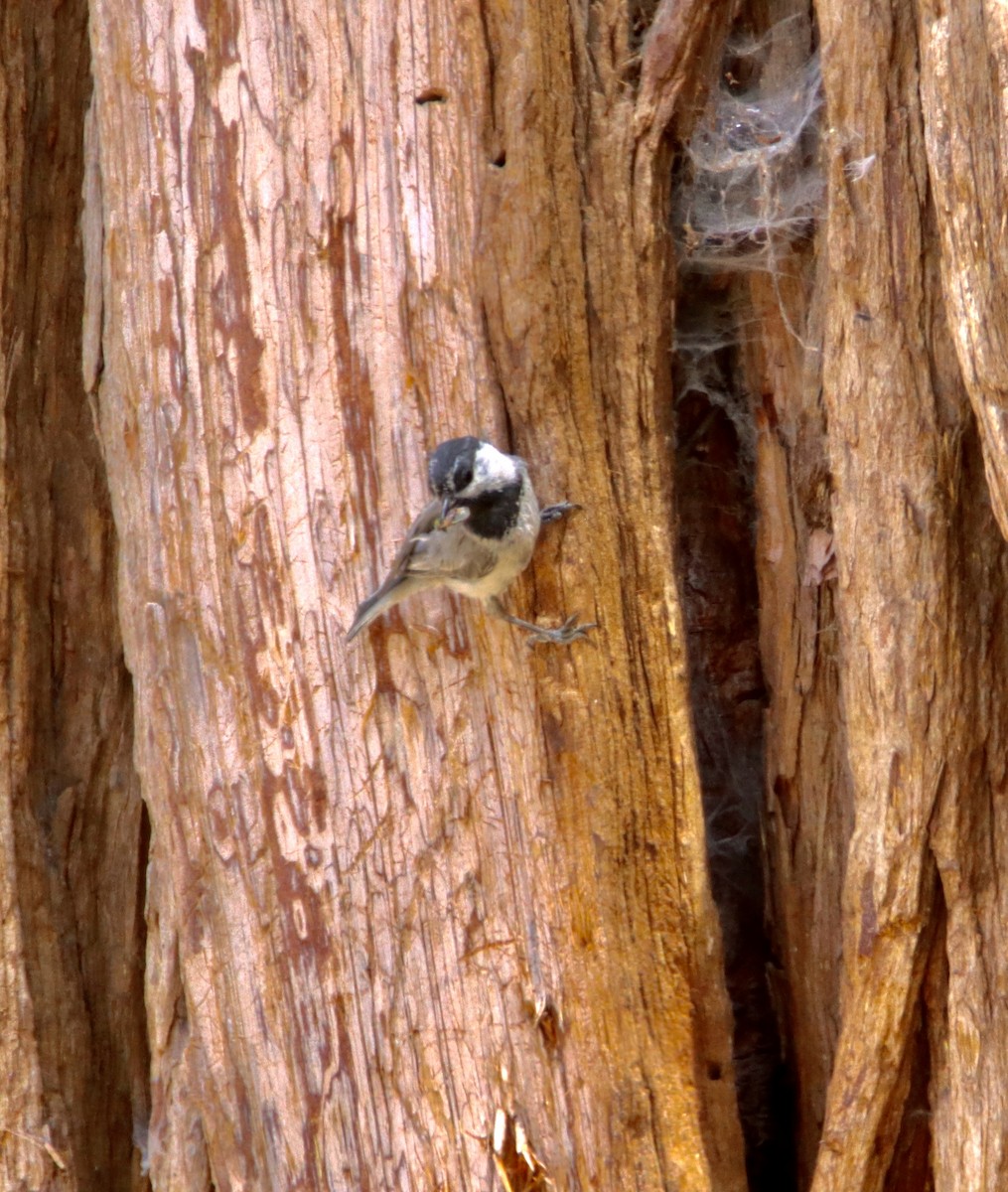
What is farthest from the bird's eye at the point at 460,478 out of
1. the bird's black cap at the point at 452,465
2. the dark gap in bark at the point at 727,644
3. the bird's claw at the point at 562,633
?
the dark gap in bark at the point at 727,644

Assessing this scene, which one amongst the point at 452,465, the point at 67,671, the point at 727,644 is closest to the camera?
the point at 452,465

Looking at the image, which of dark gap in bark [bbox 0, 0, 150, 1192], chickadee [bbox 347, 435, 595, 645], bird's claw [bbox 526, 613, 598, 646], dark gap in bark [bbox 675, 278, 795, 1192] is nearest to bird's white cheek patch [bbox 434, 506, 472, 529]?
chickadee [bbox 347, 435, 595, 645]

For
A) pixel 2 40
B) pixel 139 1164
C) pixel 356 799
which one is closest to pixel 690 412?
pixel 356 799

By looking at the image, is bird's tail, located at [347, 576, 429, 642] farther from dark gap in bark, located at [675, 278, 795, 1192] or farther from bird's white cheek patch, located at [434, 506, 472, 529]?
dark gap in bark, located at [675, 278, 795, 1192]

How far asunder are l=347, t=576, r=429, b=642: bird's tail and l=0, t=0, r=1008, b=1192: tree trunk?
46 millimetres

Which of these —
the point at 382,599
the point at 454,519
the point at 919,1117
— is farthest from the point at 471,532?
the point at 919,1117

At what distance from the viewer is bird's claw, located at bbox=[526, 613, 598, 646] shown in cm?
247

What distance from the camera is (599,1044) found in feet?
7.98

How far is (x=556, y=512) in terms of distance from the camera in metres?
2.54

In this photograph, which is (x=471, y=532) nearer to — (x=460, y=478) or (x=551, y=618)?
(x=460, y=478)

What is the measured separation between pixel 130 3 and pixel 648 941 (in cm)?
211

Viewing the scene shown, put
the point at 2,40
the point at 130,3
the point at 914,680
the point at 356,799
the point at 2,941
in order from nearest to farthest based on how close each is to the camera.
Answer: the point at 914,680
the point at 356,799
the point at 130,3
the point at 2,941
the point at 2,40

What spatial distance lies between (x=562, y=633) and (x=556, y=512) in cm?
23

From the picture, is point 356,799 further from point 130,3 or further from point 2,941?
point 130,3
